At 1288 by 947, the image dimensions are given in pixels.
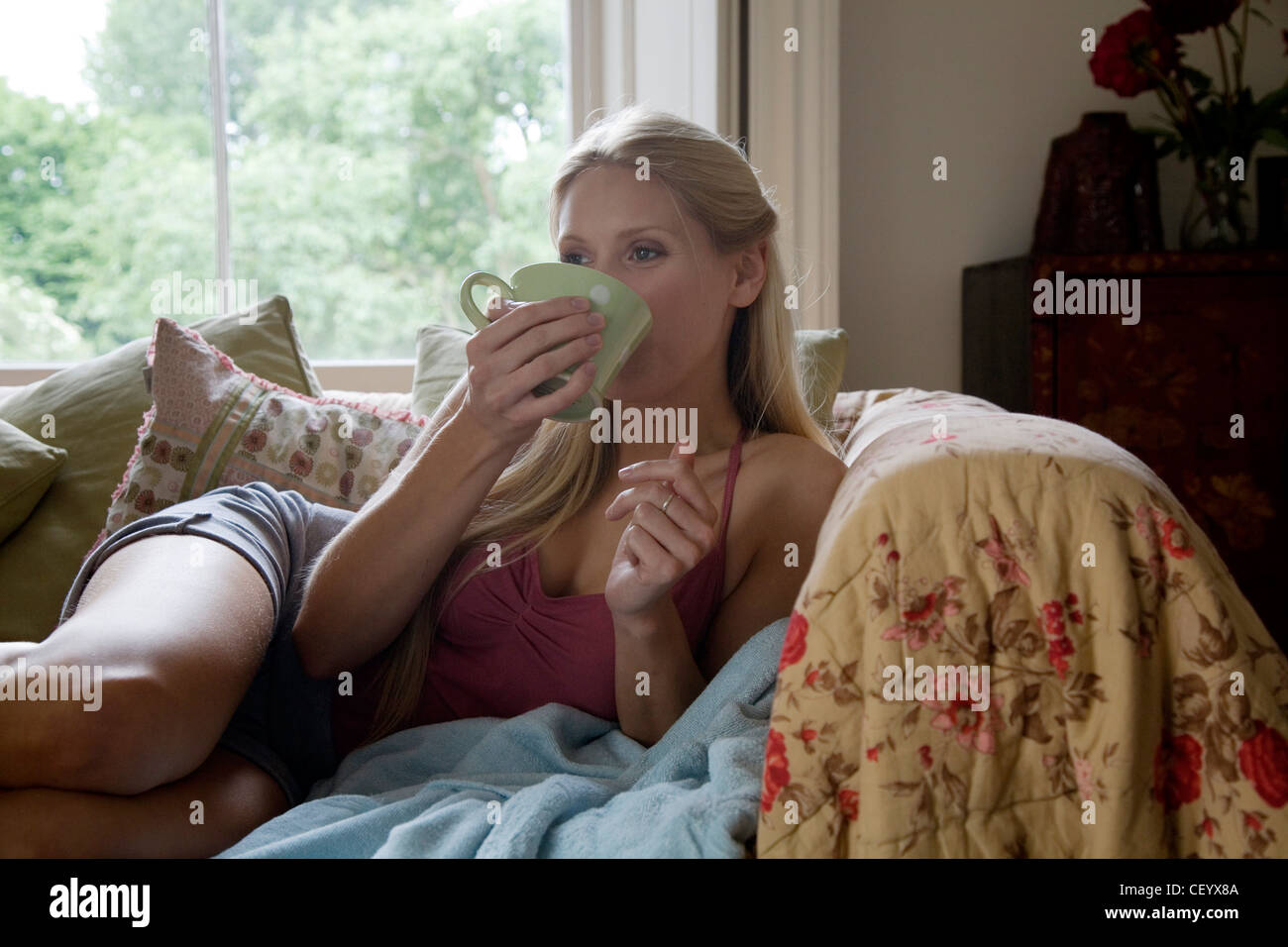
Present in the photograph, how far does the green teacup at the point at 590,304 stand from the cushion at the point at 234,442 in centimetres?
58

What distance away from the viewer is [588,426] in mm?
1288

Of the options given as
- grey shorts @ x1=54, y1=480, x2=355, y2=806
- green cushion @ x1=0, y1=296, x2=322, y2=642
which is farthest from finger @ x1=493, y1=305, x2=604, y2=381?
green cushion @ x1=0, y1=296, x2=322, y2=642

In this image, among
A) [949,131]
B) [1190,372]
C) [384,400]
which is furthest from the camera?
[949,131]

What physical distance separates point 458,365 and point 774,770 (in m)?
1.15

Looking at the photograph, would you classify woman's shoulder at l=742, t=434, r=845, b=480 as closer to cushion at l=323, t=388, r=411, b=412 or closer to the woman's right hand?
the woman's right hand

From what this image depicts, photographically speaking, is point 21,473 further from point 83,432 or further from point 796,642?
point 796,642

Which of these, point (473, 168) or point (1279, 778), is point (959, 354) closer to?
point (473, 168)

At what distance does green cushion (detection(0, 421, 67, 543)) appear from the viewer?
1.58 meters

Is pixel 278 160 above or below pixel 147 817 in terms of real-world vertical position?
above

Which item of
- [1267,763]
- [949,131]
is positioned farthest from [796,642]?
[949,131]

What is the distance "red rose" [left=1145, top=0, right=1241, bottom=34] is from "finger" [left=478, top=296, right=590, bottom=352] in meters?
1.79

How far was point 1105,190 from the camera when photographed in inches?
89.9
